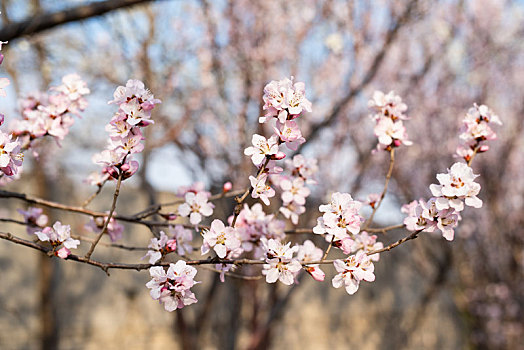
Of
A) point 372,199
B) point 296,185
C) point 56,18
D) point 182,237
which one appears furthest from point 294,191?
point 56,18

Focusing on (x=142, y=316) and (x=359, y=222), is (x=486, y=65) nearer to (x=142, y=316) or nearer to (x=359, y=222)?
(x=142, y=316)

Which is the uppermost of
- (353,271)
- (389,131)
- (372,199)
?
(389,131)

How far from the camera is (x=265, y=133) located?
3.03 metres

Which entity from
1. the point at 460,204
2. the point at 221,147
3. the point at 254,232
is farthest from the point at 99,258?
the point at 460,204

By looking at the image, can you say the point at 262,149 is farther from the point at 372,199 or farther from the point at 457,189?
the point at 372,199

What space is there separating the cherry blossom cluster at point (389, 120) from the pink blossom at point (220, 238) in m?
0.62

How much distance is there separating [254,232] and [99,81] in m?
3.10

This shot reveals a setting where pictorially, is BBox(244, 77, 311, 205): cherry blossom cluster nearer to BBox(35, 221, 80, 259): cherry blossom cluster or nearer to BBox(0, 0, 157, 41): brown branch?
BBox(35, 221, 80, 259): cherry blossom cluster

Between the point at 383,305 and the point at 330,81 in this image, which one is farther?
the point at 383,305

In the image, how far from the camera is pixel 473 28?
214 inches

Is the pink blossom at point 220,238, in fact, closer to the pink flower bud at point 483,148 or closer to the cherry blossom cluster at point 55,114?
the cherry blossom cluster at point 55,114

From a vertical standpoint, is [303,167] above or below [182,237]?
above

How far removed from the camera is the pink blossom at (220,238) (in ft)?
3.61

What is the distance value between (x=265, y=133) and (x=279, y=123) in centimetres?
196
